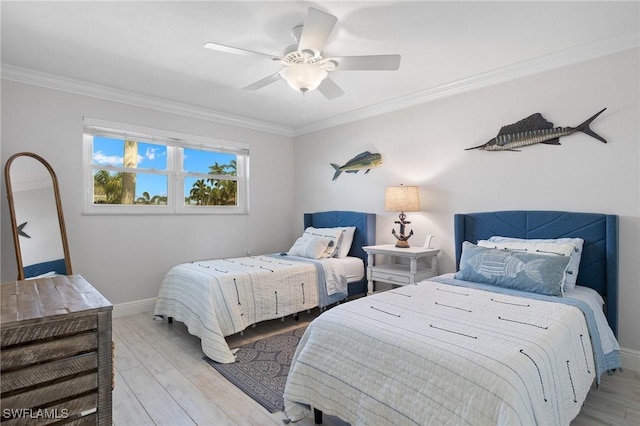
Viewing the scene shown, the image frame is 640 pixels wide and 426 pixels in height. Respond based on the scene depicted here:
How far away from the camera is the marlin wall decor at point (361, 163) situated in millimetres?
4137

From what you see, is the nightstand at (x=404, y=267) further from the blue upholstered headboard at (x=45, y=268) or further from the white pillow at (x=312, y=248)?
the blue upholstered headboard at (x=45, y=268)

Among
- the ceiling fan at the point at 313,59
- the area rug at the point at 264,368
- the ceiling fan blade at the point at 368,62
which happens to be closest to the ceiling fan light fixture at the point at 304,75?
the ceiling fan at the point at 313,59

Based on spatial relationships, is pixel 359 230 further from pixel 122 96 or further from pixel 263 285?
pixel 122 96

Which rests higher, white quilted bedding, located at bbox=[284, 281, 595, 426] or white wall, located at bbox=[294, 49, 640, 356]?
white wall, located at bbox=[294, 49, 640, 356]

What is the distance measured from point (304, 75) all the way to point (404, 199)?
1692 millimetres

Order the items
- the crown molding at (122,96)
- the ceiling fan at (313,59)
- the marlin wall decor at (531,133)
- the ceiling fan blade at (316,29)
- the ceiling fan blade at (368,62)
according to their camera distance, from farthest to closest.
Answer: the crown molding at (122,96) → the marlin wall decor at (531,133) → the ceiling fan blade at (368,62) → the ceiling fan at (313,59) → the ceiling fan blade at (316,29)

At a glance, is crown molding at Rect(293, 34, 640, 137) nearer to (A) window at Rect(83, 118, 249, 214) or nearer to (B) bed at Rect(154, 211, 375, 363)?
(B) bed at Rect(154, 211, 375, 363)

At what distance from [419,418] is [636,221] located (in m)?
2.33

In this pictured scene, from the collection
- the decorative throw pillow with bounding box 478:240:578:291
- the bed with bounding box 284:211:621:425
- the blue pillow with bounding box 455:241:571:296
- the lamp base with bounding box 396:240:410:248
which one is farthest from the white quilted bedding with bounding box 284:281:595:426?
the lamp base with bounding box 396:240:410:248

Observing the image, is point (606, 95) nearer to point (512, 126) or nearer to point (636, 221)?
point (512, 126)

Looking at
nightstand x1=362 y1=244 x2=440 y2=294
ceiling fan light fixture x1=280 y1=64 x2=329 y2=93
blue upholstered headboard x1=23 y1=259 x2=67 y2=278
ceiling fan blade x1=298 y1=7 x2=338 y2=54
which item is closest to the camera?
ceiling fan blade x1=298 y1=7 x2=338 y2=54

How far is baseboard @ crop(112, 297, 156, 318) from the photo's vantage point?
366cm

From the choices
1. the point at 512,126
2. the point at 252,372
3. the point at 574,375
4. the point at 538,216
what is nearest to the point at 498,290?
the point at 574,375

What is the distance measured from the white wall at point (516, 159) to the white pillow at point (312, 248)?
0.69 m
